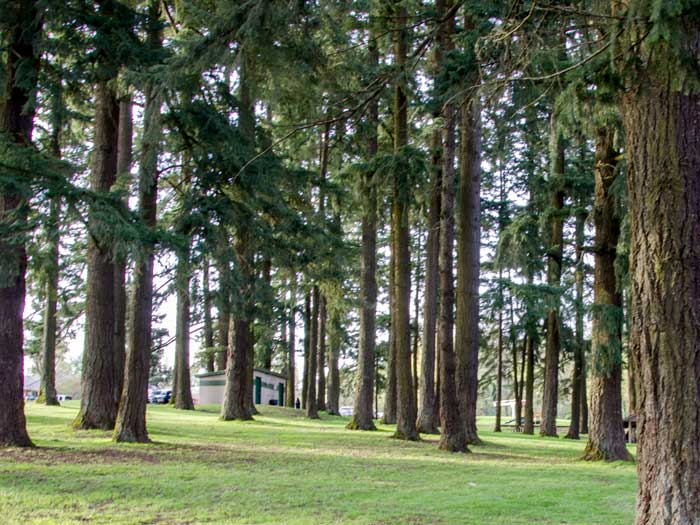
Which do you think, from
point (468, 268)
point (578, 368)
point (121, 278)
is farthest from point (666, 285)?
point (578, 368)

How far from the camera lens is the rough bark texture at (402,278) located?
15289 mm

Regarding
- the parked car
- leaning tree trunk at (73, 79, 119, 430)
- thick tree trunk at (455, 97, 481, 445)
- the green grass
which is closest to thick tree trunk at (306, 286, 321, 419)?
the green grass

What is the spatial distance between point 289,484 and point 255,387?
89.9 feet

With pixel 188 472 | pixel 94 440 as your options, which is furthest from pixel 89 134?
pixel 188 472

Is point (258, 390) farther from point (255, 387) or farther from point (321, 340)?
point (321, 340)

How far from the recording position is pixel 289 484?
8.30 metres

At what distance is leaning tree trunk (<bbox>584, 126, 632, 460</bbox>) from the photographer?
12.7 m

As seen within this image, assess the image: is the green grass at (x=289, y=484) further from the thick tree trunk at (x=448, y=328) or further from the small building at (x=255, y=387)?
the small building at (x=255, y=387)

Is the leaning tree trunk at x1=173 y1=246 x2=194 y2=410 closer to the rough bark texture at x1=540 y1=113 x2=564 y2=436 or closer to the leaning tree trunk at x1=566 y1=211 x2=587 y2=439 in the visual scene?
the rough bark texture at x1=540 y1=113 x2=564 y2=436

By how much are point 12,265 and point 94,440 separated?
389 cm

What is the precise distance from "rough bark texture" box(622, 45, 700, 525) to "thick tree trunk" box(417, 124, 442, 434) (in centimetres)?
1178

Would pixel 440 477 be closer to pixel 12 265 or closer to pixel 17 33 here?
pixel 12 265

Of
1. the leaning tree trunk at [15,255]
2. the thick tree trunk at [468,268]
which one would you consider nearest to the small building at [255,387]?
the thick tree trunk at [468,268]

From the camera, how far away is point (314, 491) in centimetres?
782
